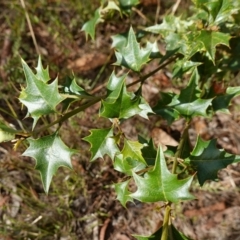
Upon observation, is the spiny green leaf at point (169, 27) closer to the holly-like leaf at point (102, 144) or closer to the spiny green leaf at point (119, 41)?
the spiny green leaf at point (119, 41)

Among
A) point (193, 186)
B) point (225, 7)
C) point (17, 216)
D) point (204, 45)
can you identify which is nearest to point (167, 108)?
point (204, 45)

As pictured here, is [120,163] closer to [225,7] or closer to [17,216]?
[225,7]

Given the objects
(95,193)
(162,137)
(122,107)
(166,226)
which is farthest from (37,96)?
(162,137)

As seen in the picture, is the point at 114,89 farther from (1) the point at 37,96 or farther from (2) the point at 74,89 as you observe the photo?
(1) the point at 37,96

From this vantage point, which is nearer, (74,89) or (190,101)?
(74,89)

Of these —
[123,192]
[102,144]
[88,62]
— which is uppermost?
[102,144]
